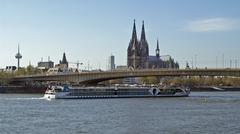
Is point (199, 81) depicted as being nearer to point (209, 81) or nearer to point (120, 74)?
point (209, 81)

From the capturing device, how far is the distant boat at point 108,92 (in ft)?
296

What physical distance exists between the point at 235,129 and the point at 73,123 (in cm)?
1257

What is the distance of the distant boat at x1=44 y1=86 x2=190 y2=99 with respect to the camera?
90.1 m

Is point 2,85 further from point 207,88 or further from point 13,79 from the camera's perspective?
point 207,88

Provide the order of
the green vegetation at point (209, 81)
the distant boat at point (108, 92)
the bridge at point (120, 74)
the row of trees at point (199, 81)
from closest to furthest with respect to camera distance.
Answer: the distant boat at point (108, 92), the bridge at point (120, 74), the row of trees at point (199, 81), the green vegetation at point (209, 81)

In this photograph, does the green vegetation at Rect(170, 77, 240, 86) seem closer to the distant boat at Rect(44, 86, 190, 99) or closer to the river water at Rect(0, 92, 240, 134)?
the distant boat at Rect(44, 86, 190, 99)

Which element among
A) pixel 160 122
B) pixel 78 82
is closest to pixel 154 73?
pixel 78 82

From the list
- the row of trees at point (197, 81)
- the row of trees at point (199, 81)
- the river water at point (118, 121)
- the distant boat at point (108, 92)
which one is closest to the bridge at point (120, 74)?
the distant boat at point (108, 92)

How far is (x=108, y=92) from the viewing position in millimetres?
94688

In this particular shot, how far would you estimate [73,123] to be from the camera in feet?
156

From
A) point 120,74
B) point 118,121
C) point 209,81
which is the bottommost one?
point 118,121

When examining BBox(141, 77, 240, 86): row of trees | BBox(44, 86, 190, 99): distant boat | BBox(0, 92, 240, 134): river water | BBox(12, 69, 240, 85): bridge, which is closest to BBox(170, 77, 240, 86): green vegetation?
BBox(141, 77, 240, 86): row of trees

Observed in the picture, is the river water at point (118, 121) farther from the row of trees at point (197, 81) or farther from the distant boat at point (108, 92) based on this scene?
the row of trees at point (197, 81)

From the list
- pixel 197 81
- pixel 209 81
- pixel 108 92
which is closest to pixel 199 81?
pixel 197 81
